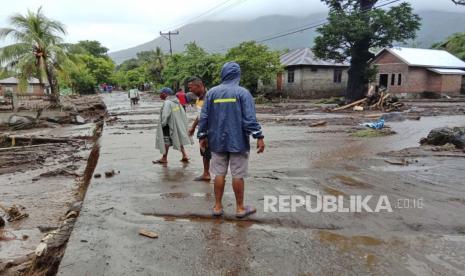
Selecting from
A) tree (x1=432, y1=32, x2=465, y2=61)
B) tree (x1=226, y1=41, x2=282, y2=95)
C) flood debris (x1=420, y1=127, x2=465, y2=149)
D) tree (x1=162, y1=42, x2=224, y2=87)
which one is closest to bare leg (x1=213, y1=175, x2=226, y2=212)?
flood debris (x1=420, y1=127, x2=465, y2=149)

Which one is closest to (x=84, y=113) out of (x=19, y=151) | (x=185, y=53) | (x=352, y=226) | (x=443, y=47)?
(x=19, y=151)

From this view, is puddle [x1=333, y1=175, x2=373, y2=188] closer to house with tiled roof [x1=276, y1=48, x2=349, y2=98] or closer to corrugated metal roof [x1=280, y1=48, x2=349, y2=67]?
corrugated metal roof [x1=280, y1=48, x2=349, y2=67]

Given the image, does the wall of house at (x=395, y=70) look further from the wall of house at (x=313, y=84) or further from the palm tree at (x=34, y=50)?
the palm tree at (x=34, y=50)

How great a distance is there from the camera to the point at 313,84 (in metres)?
37.0

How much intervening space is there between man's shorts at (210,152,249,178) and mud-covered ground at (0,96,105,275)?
2056 mm

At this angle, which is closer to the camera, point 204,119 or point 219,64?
point 204,119

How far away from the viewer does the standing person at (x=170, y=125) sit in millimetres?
6918

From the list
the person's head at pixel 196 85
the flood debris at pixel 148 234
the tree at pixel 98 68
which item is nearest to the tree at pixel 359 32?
the person's head at pixel 196 85

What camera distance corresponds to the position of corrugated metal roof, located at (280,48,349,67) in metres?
36.3

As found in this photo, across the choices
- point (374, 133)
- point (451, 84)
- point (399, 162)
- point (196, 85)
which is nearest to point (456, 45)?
point (451, 84)

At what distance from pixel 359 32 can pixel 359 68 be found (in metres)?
3.10

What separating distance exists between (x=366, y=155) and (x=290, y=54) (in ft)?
110

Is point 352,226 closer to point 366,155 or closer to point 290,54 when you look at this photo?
point 366,155

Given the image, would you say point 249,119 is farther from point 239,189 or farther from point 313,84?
point 313,84
